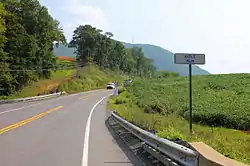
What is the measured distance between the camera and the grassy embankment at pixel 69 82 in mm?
75500

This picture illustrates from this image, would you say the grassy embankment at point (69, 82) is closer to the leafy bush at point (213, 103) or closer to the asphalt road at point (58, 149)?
the leafy bush at point (213, 103)

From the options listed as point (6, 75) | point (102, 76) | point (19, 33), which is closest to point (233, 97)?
point (6, 75)

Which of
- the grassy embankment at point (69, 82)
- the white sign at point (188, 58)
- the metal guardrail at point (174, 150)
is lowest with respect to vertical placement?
the grassy embankment at point (69, 82)

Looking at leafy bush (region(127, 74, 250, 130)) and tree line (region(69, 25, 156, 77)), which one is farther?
tree line (region(69, 25, 156, 77))

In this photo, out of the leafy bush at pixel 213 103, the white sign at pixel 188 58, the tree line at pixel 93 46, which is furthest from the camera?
the tree line at pixel 93 46

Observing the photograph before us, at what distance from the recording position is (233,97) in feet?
159

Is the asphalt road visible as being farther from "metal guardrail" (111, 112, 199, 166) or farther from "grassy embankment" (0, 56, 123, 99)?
"grassy embankment" (0, 56, 123, 99)

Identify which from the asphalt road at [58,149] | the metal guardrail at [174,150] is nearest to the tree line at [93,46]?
the asphalt road at [58,149]

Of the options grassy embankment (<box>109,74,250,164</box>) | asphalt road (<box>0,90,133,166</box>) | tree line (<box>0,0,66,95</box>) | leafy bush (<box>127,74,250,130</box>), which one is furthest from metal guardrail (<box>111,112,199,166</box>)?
tree line (<box>0,0,66,95</box>)

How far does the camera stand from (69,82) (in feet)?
302

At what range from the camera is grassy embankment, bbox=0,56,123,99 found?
75500mm

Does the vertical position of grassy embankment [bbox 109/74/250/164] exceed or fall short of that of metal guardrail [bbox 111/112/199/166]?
it falls short

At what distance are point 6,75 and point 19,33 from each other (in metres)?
12.2

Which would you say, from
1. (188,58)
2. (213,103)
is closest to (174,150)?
(188,58)
